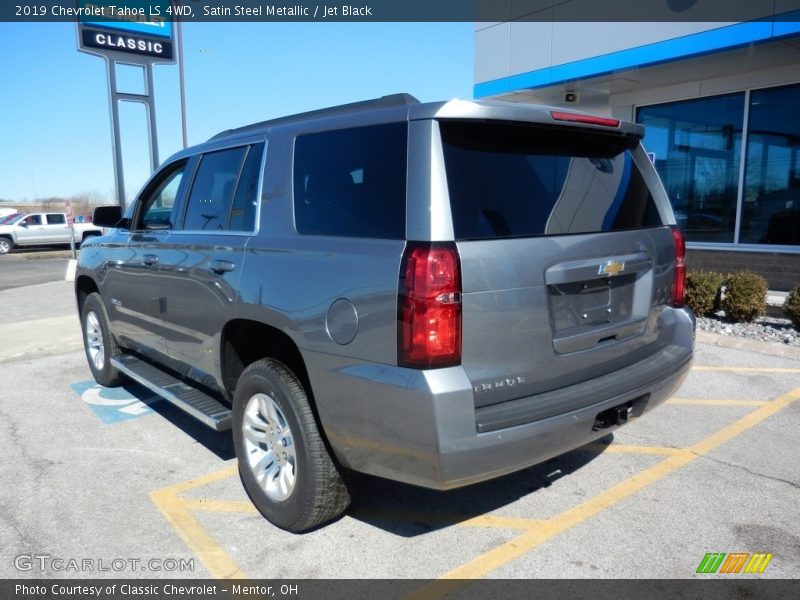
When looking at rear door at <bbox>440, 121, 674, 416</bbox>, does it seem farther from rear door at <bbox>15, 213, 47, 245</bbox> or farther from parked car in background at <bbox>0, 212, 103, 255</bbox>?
rear door at <bbox>15, 213, 47, 245</bbox>

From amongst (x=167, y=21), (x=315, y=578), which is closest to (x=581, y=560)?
(x=315, y=578)

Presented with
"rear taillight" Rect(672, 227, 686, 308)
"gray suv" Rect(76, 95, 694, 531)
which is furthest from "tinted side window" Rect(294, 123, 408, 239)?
"rear taillight" Rect(672, 227, 686, 308)

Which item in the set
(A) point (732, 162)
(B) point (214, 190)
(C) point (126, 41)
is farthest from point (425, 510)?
(C) point (126, 41)

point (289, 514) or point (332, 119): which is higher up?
point (332, 119)

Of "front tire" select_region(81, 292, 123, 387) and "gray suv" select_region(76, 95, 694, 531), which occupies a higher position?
"gray suv" select_region(76, 95, 694, 531)

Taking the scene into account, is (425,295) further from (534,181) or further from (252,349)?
(252,349)

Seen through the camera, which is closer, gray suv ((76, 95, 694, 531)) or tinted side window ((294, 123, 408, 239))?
gray suv ((76, 95, 694, 531))

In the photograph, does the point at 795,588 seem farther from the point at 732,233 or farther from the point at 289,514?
the point at 732,233

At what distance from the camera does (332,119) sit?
305cm

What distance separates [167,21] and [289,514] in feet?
47.8

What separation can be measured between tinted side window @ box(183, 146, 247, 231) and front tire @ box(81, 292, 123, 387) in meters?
1.80

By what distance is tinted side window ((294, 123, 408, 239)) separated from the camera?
2.61 meters

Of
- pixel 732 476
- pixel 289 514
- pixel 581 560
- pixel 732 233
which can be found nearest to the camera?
pixel 581 560

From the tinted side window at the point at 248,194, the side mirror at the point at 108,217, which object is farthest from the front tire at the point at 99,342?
the tinted side window at the point at 248,194
